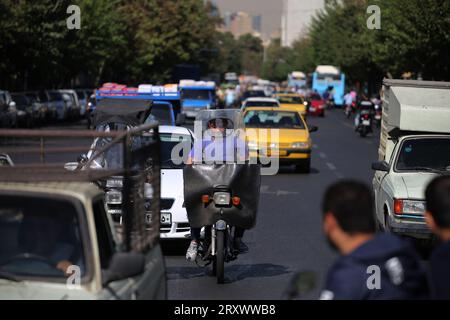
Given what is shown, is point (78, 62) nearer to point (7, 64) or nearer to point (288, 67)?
point (7, 64)

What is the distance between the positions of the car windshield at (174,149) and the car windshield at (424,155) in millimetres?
2912

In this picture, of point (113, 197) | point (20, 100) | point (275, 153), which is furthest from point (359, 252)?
point (20, 100)

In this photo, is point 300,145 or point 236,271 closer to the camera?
point 236,271

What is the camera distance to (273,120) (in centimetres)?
2597

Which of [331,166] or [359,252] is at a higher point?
[359,252]

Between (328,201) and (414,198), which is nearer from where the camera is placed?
(328,201)

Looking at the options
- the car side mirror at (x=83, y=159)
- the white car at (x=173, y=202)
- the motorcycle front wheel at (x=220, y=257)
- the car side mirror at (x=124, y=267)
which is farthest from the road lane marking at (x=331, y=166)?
the car side mirror at (x=124, y=267)

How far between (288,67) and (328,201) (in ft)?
614

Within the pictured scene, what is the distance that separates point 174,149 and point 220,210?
3.97m

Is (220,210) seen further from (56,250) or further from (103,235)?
(56,250)

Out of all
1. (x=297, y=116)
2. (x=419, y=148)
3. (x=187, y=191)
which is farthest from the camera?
(x=297, y=116)

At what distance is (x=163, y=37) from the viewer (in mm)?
79250

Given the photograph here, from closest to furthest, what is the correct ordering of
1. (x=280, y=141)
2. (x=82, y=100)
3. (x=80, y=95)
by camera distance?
(x=280, y=141) < (x=82, y=100) < (x=80, y=95)

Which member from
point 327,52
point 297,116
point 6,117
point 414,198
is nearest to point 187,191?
point 414,198
